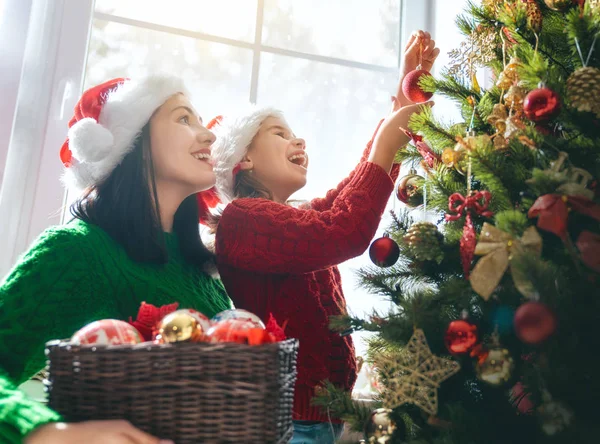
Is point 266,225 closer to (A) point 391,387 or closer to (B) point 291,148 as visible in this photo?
(B) point 291,148

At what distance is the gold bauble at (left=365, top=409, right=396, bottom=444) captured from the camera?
0.75m

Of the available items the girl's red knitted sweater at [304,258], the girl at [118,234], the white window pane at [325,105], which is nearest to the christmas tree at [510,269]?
the girl's red knitted sweater at [304,258]

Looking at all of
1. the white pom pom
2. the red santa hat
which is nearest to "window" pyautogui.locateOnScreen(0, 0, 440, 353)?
the red santa hat

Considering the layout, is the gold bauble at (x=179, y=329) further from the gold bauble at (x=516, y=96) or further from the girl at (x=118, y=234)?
the gold bauble at (x=516, y=96)

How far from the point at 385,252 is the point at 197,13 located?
3.56ft

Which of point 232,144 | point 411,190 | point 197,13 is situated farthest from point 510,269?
point 197,13

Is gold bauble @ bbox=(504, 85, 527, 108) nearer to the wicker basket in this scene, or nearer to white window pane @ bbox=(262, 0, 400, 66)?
the wicker basket

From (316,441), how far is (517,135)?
2.21 feet

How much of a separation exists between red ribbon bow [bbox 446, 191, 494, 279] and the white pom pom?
68cm

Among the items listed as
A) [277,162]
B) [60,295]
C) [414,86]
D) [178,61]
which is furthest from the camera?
[178,61]

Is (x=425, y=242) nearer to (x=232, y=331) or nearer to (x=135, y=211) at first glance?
(x=232, y=331)

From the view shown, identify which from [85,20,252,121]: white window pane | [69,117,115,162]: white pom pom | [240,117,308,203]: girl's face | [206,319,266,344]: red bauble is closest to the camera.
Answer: [206,319,266,344]: red bauble

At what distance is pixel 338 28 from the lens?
180 centimetres

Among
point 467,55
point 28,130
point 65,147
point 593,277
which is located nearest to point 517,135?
point 593,277
